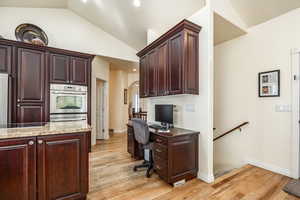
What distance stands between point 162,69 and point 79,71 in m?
2.02

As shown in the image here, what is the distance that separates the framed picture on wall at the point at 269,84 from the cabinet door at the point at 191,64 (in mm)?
1392

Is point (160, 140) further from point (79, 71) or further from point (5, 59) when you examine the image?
point (5, 59)

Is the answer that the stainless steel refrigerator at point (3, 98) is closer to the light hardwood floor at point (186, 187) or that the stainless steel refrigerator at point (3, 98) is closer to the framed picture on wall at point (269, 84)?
the light hardwood floor at point (186, 187)

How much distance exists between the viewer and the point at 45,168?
1669 mm

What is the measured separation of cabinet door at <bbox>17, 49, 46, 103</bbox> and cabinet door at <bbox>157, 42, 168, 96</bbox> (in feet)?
7.95

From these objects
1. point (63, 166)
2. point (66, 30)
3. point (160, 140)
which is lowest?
point (63, 166)

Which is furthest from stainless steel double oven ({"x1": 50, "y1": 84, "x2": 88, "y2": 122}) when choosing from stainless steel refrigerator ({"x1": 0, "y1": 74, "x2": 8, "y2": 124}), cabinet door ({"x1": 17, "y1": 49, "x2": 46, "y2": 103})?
stainless steel refrigerator ({"x1": 0, "y1": 74, "x2": 8, "y2": 124})

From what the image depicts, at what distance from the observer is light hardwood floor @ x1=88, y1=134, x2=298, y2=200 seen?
2064 millimetres


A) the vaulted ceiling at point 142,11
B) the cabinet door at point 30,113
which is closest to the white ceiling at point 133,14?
the vaulted ceiling at point 142,11

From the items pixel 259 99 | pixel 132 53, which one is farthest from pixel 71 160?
pixel 132 53

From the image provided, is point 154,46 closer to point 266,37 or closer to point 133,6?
point 133,6

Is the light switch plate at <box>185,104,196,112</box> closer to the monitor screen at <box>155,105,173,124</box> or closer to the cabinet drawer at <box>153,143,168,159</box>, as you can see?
the monitor screen at <box>155,105,173,124</box>

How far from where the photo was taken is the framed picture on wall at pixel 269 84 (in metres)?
2.71

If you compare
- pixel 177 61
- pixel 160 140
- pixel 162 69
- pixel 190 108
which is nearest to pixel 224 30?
pixel 177 61
